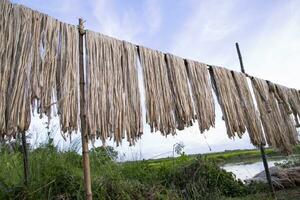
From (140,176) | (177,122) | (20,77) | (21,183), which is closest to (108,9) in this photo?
(177,122)

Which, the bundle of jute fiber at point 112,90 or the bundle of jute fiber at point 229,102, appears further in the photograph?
the bundle of jute fiber at point 229,102

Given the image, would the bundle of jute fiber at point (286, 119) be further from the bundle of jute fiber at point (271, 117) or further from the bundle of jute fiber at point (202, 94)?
the bundle of jute fiber at point (202, 94)

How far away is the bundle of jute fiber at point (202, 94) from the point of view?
149 inches

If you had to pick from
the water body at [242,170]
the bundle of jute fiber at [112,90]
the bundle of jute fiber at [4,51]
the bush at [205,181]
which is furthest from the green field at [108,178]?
the bundle of jute fiber at [4,51]

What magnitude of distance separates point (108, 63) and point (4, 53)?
869mm

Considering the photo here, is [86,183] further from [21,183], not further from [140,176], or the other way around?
[140,176]

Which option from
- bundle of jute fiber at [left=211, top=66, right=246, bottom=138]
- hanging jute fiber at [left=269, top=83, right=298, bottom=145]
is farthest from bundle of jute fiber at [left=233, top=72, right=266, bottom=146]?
hanging jute fiber at [left=269, top=83, right=298, bottom=145]

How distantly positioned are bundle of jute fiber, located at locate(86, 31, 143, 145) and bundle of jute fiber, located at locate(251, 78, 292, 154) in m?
2.11

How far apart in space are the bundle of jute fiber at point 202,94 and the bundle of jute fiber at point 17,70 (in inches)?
67.9

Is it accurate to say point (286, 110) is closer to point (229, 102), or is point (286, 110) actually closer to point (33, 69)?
point (229, 102)

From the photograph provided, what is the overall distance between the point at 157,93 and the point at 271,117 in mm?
2124

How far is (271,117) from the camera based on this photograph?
4.96m

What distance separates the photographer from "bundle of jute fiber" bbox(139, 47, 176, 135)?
338 centimetres

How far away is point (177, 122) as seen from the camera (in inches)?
141
